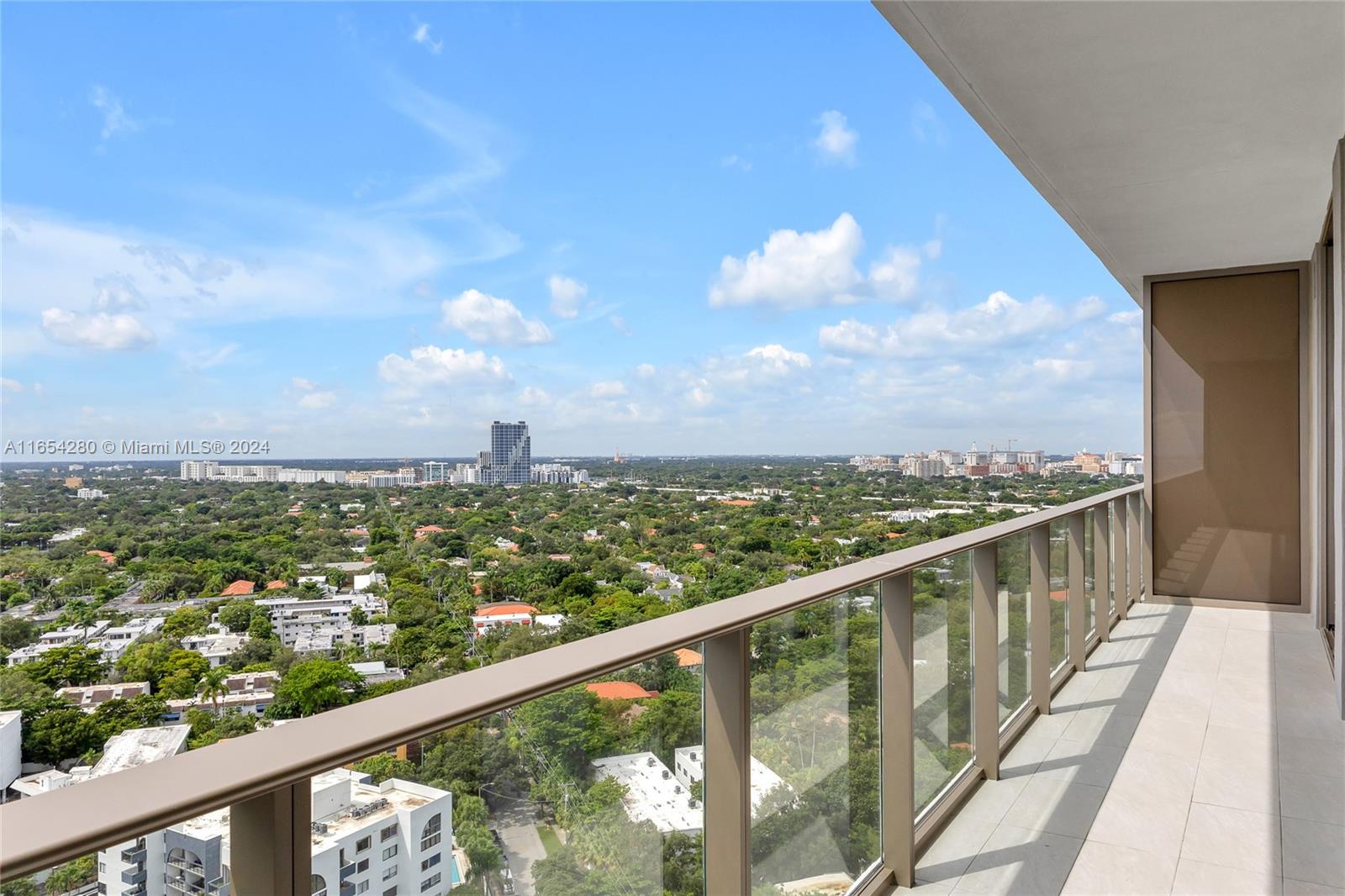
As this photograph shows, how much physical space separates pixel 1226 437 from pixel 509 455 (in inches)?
731

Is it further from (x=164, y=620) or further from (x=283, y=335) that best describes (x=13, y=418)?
(x=164, y=620)

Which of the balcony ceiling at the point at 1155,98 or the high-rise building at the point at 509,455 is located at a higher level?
the balcony ceiling at the point at 1155,98

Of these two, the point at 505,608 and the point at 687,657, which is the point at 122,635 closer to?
the point at 505,608

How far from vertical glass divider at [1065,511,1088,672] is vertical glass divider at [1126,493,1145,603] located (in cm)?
171

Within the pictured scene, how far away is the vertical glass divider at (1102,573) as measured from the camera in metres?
5.22

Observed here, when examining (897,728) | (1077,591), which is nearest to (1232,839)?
(897,728)

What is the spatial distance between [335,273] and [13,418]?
46.6 ft

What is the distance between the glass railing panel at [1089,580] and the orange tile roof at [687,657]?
13.4 ft

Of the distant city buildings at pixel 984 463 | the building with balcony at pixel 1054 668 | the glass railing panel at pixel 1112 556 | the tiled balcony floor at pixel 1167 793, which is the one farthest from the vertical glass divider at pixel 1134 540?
the tiled balcony floor at pixel 1167 793

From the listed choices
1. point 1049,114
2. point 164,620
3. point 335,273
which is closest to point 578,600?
point 164,620

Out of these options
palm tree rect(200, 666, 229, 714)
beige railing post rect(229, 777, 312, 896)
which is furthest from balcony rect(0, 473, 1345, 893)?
palm tree rect(200, 666, 229, 714)

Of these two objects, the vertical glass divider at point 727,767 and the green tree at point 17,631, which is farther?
the green tree at point 17,631

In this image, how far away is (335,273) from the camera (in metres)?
29.9

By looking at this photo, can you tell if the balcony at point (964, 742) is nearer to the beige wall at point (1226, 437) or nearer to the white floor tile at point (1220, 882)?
the white floor tile at point (1220, 882)
